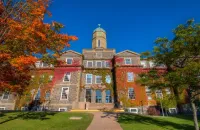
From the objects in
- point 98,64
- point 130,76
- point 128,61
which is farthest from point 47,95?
point 128,61

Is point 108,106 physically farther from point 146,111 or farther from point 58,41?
point 58,41

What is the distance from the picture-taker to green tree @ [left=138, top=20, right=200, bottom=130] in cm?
1041

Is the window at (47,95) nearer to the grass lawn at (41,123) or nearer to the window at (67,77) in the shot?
the window at (67,77)

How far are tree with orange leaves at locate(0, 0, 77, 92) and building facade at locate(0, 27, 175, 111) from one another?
13722mm

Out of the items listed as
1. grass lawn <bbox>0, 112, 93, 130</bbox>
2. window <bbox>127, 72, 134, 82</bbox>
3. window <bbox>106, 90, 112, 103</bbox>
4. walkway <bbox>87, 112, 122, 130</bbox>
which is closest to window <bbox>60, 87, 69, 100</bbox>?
window <bbox>106, 90, 112, 103</bbox>

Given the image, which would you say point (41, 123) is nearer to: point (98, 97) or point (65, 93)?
point (65, 93)

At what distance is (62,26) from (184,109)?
80.6 feet

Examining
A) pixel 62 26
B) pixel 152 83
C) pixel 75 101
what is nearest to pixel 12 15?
pixel 62 26

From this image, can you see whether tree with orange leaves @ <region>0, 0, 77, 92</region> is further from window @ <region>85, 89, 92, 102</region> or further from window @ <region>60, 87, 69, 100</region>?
window @ <region>85, 89, 92, 102</region>

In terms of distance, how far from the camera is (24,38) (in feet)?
30.3

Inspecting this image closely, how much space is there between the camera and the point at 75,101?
24.5 metres

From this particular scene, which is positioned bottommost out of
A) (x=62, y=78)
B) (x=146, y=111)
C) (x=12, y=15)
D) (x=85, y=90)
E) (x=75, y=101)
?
(x=146, y=111)

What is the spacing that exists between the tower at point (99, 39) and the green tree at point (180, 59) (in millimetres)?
26840

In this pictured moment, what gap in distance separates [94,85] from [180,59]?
18.4 m
